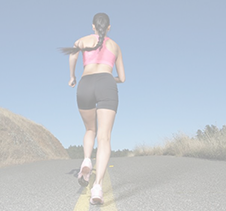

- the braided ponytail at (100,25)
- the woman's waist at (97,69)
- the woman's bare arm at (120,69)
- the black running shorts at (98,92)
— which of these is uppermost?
the braided ponytail at (100,25)

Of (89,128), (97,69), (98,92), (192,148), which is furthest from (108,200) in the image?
(192,148)

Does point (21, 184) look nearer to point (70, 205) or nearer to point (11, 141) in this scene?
point (70, 205)

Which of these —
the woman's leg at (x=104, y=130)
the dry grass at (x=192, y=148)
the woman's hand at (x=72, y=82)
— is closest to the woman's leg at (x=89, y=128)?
the woman's leg at (x=104, y=130)

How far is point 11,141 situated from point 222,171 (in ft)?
43.6

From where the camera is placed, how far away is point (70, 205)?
129 inches

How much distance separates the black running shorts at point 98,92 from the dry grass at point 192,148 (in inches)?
227

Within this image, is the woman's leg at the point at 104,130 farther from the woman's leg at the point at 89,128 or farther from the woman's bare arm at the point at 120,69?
the woman's bare arm at the point at 120,69

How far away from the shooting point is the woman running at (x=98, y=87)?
3.46 meters

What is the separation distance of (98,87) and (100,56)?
1.41 feet

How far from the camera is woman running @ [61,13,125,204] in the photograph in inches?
136

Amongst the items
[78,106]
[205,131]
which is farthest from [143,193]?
[205,131]

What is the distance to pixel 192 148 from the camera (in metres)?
9.82

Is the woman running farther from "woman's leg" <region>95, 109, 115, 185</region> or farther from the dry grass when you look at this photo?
the dry grass

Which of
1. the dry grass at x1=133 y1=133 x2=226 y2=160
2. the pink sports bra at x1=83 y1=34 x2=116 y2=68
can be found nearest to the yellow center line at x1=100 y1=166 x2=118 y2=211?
the pink sports bra at x1=83 y1=34 x2=116 y2=68
